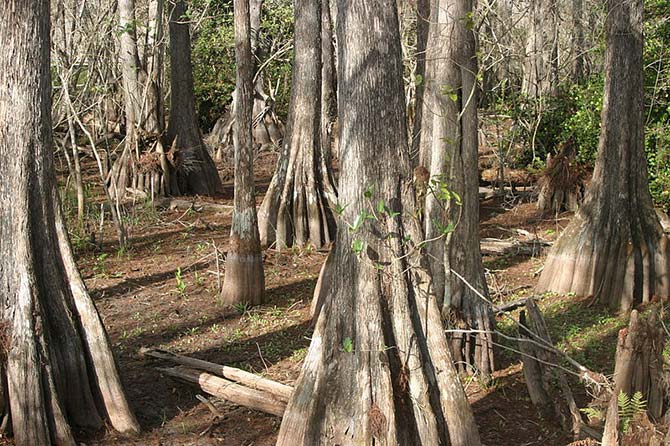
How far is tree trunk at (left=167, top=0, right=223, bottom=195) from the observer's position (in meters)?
16.0

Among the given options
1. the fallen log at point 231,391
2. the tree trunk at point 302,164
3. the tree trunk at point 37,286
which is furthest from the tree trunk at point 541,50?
the tree trunk at point 37,286

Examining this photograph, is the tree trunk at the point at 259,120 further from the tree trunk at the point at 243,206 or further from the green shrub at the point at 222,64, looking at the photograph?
the tree trunk at the point at 243,206

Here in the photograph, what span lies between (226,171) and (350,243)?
1406cm

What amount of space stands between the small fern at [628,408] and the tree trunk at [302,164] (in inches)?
284

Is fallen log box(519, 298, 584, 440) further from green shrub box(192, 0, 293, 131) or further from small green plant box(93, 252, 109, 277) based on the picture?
green shrub box(192, 0, 293, 131)

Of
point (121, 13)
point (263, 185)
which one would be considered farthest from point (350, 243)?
point (263, 185)

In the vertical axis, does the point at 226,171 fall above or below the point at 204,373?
above

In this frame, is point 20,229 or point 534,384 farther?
point 534,384

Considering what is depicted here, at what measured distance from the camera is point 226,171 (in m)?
19.9

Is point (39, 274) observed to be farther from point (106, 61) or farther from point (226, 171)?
point (226, 171)

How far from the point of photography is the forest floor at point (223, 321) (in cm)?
727

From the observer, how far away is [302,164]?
12.4 meters

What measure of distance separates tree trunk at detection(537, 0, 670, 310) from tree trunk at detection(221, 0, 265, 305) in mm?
3717

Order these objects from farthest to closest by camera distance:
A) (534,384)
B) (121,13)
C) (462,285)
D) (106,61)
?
(106,61) → (121,13) → (462,285) → (534,384)
